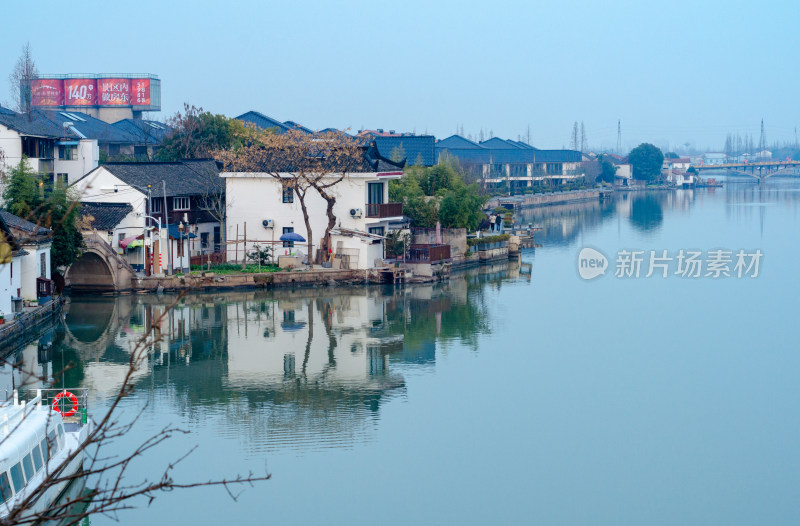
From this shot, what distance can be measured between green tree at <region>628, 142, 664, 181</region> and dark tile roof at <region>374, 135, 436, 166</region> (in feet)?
151

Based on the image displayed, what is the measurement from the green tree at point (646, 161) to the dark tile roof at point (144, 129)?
2077 inches

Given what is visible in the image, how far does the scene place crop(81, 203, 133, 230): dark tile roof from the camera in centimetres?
2080

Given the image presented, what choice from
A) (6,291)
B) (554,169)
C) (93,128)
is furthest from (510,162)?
(6,291)

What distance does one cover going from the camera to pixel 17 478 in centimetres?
775

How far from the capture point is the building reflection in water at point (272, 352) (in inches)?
480

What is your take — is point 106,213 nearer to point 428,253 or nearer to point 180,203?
point 180,203

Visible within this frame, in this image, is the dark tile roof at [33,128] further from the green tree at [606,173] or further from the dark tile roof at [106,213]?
the green tree at [606,173]

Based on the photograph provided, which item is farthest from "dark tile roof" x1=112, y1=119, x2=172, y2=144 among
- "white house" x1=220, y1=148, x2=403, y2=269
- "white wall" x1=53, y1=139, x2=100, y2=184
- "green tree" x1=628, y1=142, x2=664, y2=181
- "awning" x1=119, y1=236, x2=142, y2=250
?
"green tree" x1=628, y1=142, x2=664, y2=181

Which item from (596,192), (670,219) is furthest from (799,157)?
(670,219)

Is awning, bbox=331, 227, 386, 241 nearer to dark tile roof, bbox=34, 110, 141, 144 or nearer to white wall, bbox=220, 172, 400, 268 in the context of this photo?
white wall, bbox=220, 172, 400, 268

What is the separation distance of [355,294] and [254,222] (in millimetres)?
3968

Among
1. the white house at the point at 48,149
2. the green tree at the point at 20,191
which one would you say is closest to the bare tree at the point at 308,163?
the green tree at the point at 20,191

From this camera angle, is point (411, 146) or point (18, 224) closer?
point (18, 224)

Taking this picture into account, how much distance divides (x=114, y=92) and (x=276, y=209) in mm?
25157
